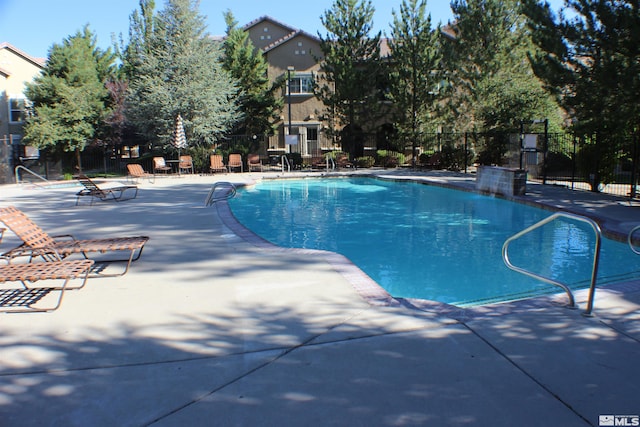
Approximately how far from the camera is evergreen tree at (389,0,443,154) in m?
24.7

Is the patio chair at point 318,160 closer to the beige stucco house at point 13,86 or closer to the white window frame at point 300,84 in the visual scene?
the white window frame at point 300,84

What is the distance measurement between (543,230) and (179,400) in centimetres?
1026

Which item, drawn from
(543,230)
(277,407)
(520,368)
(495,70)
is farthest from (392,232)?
(495,70)

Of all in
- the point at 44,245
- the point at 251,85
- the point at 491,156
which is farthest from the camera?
the point at 251,85

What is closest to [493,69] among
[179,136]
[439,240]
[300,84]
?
[300,84]

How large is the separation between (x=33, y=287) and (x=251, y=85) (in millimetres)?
26221

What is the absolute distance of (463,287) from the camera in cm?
742

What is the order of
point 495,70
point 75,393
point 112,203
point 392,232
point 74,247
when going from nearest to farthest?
point 75,393, point 74,247, point 392,232, point 112,203, point 495,70

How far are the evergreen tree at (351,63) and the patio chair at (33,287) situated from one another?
74.4 ft

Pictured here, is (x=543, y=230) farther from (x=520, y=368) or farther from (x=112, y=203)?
(x=112, y=203)

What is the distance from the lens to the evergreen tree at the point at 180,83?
84.5 ft

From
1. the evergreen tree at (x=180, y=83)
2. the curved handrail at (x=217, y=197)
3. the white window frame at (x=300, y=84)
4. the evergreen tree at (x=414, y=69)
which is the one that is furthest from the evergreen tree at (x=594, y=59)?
the white window frame at (x=300, y=84)

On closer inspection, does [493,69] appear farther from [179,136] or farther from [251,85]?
[179,136]

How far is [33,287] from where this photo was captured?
5531mm
